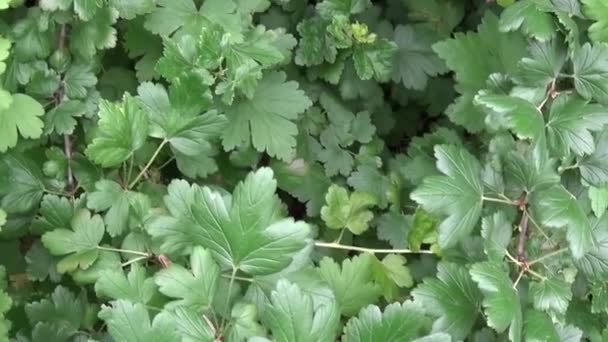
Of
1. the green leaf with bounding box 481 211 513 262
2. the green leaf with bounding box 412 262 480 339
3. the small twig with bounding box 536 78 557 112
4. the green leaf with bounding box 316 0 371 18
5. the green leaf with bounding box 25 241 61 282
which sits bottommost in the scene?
the green leaf with bounding box 25 241 61 282

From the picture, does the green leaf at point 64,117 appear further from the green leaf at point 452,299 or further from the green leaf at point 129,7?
the green leaf at point 452,299

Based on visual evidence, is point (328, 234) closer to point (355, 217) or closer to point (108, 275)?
point (355, 217)

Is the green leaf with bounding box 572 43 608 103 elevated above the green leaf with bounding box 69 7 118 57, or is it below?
below

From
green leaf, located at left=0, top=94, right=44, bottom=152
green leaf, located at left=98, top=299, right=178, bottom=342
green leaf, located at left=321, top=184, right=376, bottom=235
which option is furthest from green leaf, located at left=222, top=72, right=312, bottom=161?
green leaf, located at left=98, top=299, right=178, bottom=342

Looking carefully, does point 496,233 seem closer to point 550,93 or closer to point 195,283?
point 550,93

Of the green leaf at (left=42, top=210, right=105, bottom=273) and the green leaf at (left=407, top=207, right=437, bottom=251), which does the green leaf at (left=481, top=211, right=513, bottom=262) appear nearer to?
the green leaf at (left=407, top=207, right=437, bottom=251)

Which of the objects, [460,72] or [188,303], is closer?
[188,303]

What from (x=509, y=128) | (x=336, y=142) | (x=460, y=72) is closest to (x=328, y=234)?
(x=336, y=142)
